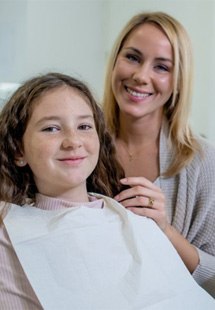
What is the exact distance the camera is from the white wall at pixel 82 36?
1839 millimetres

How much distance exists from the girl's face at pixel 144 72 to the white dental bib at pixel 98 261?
407 mm

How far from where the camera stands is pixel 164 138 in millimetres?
1259

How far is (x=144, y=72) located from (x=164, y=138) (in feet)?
0.70

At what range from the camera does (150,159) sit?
1274 millimetres

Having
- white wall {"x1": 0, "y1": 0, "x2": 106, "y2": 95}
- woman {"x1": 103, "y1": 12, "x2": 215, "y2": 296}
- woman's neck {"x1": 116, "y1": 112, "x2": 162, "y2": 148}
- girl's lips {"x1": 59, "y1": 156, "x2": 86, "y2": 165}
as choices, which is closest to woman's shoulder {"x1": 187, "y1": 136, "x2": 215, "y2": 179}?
woman {"x1": 103, "y1": 12, "x2": 215, "y2": 296}

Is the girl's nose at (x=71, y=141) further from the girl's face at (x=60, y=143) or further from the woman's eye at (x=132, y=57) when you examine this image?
the woman's eye at (x=132, y=57)

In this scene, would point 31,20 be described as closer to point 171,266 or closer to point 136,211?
point 136,211

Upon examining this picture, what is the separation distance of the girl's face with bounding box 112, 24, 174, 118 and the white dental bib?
41 cm

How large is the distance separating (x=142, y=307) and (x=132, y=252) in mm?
123

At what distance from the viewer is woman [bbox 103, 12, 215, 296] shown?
1.08 metres

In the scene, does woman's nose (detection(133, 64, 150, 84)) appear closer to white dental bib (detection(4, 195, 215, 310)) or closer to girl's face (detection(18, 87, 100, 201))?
girl's face (detection(18, 87, 100, 201))

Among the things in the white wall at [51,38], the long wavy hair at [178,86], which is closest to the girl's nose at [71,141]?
the long wavy hair at [178,86]

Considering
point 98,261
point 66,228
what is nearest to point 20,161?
point 66,228

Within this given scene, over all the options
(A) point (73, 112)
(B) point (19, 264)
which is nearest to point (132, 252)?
(B) point (19, 264)
